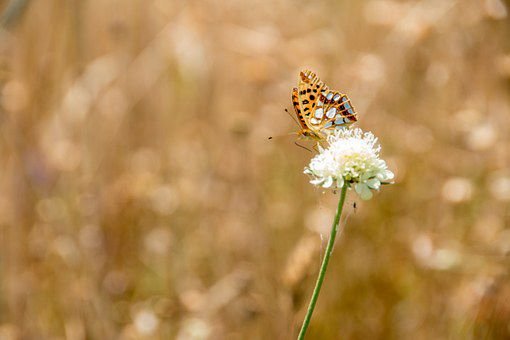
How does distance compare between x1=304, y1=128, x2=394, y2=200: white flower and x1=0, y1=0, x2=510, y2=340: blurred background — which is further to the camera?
x1=0, y1=0, x2=510, y2=340: blurred background

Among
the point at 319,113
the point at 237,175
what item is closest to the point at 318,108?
the point at 319,113

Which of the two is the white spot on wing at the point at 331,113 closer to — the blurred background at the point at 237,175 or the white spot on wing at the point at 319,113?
the white spot on wing at the point at 319,113

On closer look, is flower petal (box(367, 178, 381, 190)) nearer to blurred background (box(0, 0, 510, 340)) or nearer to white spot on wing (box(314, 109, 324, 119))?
white spot on wing (box(314, 109, 324, 119))

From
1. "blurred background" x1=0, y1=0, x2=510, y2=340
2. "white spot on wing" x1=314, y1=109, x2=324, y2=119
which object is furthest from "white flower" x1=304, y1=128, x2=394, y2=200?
"blurred background" x1=0, y1=0, x2=510, y2=340

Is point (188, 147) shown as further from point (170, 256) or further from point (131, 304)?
point (131, 304)

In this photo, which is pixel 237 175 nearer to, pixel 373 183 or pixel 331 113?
pixel 331 113

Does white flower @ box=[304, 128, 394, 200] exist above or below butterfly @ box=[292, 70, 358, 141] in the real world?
below

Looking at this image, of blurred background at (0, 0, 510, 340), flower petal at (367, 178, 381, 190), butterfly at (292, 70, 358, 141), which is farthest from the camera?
blurred background at (0, 0, 510, 340)
